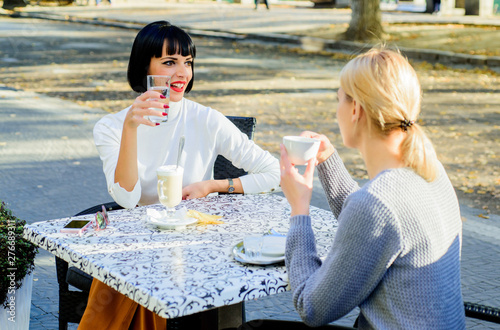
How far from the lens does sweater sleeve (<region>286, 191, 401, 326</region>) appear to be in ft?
5.90

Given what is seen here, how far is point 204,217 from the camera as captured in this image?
2.66 meters

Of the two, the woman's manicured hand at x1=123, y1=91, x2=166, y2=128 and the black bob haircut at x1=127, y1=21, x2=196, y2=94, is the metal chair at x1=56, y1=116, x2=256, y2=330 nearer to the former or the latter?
the woman's manicured hand at x1=123, y1=91, x2=166, y2=128

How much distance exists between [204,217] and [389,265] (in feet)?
3.36

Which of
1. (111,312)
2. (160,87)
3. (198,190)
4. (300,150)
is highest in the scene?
(160,87)

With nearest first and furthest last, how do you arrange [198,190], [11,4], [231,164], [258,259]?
[258,259], [198,190], [231,164], [11,4]

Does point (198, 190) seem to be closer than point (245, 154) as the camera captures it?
Yes

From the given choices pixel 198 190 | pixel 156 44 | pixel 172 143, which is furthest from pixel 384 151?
pixel 156 44

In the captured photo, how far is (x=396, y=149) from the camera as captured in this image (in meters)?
1.99

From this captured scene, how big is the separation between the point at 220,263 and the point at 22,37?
19.7m

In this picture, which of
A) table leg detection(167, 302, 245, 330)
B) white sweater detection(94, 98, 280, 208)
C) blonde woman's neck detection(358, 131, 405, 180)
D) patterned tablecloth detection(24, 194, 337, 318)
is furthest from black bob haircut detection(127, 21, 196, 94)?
blonde woman's neck detection(358, 131, 405, 180)

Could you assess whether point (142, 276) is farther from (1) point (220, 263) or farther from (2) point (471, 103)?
(2) point (471, 103)

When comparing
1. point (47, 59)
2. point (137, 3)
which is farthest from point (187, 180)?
point (137, 3)

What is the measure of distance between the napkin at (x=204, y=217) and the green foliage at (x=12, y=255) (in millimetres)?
804

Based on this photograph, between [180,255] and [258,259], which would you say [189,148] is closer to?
[180,255]
